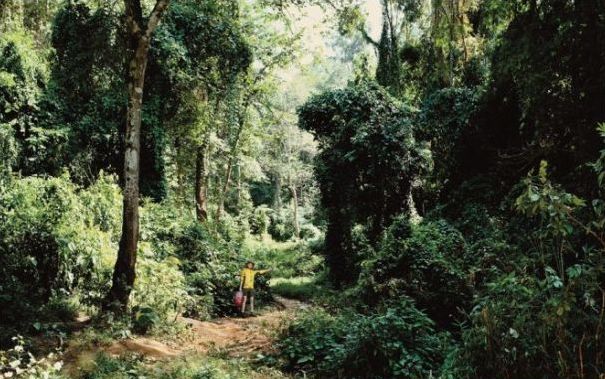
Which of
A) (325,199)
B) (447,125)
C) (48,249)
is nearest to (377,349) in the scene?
(48,249)

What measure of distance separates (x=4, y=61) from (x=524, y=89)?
14.0 meters

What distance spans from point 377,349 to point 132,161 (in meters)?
5.38

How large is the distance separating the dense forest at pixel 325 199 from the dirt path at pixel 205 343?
0.24ft

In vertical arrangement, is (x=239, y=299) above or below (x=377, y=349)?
below

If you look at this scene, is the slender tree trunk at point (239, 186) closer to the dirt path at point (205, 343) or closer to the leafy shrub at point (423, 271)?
the dirt path at point (205, 343)

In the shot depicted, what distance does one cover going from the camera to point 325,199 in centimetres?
1739

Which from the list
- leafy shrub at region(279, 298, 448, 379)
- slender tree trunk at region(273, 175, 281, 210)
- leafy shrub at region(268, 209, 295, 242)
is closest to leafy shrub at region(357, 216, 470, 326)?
leafy shrub at region(279, 298, 448, 379)

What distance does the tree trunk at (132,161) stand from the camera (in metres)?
8.93

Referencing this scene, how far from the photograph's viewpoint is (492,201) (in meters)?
13.1

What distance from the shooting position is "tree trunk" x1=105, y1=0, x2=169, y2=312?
8.93 metres

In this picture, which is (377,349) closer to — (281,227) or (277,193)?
(281,227)

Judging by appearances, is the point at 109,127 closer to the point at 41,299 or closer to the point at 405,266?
the point at 41,299

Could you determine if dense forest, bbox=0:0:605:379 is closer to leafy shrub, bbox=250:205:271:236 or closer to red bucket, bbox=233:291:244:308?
red bucket, bbox=233:291:244:308

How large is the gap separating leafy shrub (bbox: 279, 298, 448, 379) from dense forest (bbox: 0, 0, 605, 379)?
35mm
